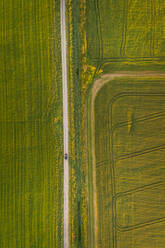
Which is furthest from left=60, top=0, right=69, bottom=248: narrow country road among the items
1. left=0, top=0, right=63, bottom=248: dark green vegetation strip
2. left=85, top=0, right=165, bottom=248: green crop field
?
left=85, top=0, right=165, bottom=248: green crop field

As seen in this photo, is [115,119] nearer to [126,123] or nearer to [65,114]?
[126,123]

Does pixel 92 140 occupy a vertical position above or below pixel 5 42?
below

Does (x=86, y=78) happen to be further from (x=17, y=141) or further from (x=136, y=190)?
(x=136, y=190)

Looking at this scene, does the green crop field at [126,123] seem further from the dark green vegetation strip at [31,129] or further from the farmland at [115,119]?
the dark green vegetation strip at [31,129]

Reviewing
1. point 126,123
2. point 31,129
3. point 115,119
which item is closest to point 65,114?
point 31,129

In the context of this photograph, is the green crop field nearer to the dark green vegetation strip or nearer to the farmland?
the farmland

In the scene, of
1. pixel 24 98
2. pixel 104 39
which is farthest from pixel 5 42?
pixel 104 39
